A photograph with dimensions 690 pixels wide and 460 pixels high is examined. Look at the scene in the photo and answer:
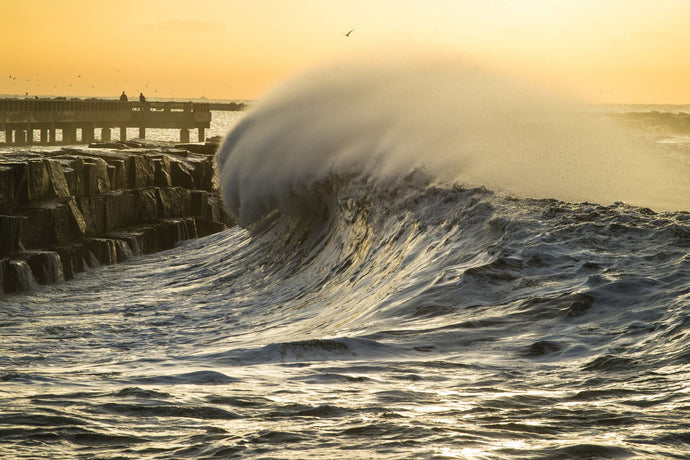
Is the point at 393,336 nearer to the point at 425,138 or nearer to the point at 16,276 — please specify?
the point at 425,138

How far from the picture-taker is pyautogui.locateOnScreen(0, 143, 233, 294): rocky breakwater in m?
13.0

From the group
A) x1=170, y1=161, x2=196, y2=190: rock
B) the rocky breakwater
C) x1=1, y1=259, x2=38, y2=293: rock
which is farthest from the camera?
x1=170, y1=161, x2=196, y2=190: rock

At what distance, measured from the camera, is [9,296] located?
11.8 m

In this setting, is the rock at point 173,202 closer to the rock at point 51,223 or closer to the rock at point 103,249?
the rock at point 103,249

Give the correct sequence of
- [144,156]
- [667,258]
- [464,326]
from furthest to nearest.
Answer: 1. [144,156]
2. [667,258]
3. [464,326]

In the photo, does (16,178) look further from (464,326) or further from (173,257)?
(464,326)

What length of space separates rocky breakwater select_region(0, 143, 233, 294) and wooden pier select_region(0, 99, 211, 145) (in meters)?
30.2

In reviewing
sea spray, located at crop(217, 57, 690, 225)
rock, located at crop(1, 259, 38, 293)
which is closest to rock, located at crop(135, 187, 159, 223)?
sea spray, located at crop(217, 57, 690, 225)

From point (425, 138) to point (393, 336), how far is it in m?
5.81

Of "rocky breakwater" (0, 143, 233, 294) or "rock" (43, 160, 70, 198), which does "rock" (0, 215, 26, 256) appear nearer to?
"rocky breakwater" (0, 143, 233, 294)

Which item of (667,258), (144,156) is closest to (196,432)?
(667,258)

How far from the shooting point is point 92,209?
15914mm

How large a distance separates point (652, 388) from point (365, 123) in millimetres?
8697

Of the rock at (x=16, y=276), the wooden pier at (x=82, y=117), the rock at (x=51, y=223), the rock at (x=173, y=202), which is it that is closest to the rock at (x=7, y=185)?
the rock at (x=51, y=223)
